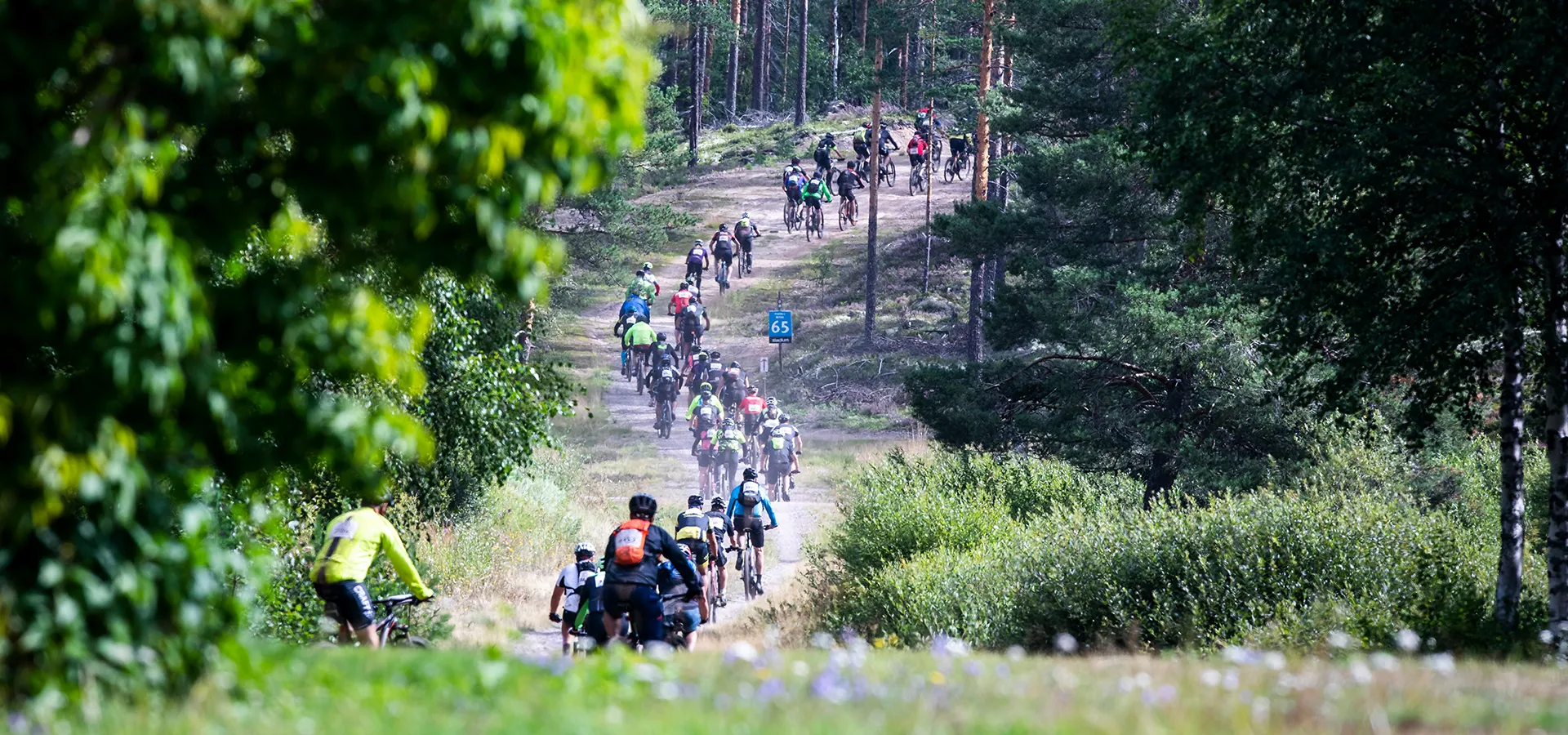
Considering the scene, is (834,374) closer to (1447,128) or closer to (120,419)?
(1447,128)

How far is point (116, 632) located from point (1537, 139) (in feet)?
39.8

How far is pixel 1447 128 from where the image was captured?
497 inches

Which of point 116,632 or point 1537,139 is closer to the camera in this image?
point 116,632

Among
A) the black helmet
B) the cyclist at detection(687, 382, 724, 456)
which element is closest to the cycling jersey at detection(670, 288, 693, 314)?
the cyclist at detection(687, 382, 724, 456)

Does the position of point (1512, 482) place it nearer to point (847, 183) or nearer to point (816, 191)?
point (816, 191)

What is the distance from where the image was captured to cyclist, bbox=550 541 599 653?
1356cm

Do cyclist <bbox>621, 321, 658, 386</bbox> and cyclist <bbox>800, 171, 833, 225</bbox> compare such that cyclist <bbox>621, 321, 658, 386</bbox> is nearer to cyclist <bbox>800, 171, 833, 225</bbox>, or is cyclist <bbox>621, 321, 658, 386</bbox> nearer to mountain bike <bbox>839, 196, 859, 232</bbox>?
cyclist <bbox>800, 171, 833, 225</bbox>

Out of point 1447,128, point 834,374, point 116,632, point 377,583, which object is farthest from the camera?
point 834,374

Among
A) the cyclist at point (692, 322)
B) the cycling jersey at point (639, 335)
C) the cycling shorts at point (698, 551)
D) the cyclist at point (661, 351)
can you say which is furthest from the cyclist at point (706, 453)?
the cycling shorts at point (698, 551)

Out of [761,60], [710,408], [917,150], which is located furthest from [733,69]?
[710,408]

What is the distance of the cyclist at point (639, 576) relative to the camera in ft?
34.3

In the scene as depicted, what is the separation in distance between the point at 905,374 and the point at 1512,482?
17.4 metres

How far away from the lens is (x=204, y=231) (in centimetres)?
496

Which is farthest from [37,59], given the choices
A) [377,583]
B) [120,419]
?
[377,583]
